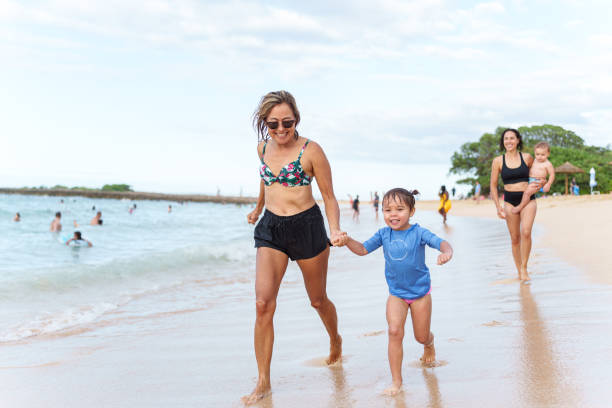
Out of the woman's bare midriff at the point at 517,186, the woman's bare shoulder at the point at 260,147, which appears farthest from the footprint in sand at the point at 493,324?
the woman's bare midriff at the point at 517,186

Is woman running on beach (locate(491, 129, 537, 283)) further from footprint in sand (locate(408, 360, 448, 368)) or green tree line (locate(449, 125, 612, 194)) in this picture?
green tree line (locate(449, 125, 612, 194))

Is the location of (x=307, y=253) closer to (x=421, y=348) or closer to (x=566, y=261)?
(x=421, y=348)

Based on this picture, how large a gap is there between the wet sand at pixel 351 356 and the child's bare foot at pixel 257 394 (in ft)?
0.19

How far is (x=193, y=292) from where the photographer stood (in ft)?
29.2

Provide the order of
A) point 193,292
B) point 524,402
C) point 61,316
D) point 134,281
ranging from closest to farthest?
point 524,402
point 61,316
point 193,292
point 134,281

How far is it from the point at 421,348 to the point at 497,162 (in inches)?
159

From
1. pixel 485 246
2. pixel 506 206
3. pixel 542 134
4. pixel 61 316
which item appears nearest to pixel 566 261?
pixel 506 206

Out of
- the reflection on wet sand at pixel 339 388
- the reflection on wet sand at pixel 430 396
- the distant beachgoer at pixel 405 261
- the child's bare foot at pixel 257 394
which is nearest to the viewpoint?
Result: the reflection on wet sand at pixel 430 396

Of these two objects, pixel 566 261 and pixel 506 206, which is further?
pixel 566 261

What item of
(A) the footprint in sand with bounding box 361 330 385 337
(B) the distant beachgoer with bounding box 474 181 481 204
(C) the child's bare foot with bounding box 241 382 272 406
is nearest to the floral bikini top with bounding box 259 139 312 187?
(C) the child's bare foot with bounding box 241 382 272 406

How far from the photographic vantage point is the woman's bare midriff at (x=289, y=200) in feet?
11.9

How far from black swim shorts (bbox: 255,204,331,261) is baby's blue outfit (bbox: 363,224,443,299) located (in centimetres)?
47

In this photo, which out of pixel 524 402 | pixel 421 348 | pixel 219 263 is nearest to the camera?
pixel 524 402

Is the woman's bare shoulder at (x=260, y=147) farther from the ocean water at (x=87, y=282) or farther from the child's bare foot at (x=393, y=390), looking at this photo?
the ocean water at (x=87, y=282)
